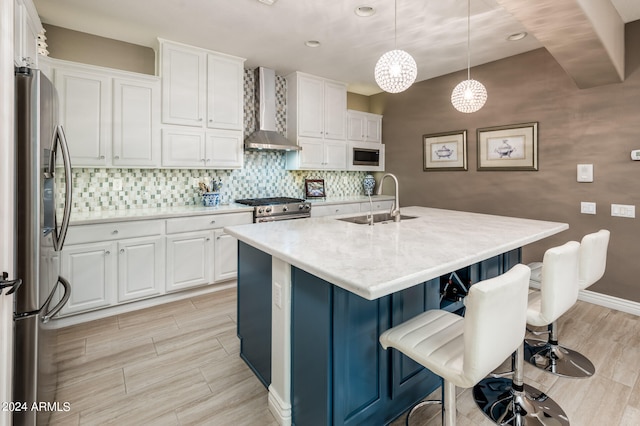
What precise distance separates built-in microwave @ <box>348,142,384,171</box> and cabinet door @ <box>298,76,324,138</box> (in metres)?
0.72

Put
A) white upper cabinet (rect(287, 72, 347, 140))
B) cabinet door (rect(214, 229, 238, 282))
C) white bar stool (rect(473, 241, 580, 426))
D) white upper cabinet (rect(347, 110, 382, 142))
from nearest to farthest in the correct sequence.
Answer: white bar stool (rect(473, 241, 580, 426))
cabinet door (rect(214, 229, 238, 282))
white upper cabinet (rect(287, 72, 347, 140))
white upper cabinet (rect(347, 110, 382, 142))

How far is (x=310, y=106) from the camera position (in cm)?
462

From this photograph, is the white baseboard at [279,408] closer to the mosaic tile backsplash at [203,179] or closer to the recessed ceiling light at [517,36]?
the mosaic tile backsplash at [203,179]

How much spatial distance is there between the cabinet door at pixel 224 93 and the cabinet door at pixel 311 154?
0.99m

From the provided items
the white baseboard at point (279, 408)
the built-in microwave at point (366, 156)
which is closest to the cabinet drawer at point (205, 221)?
the white baseboard at point (279, 408)

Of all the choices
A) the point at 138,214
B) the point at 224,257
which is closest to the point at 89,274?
the point at 138,214

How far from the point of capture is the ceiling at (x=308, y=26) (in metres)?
2.74

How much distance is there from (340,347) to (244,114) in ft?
12.1

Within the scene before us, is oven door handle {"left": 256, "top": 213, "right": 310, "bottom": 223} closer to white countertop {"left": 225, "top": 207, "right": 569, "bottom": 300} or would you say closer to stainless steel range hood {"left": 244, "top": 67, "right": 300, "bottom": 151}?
stainless steel range hood {"left": 244, "top": 67, "right": 300, "bottom": 151}

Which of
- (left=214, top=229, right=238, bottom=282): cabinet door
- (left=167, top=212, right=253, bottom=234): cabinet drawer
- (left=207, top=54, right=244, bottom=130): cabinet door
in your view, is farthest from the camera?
(left=207, top=54, right=244, bottom=130): cabinet door

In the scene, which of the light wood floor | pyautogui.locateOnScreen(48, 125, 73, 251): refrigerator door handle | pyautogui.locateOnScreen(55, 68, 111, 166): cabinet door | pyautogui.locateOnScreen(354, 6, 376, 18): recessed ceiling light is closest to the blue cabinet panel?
the light wood floor

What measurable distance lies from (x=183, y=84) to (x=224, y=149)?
0.81m

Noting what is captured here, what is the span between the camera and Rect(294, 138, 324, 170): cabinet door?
4.60 meters

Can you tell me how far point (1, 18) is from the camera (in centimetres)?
115
